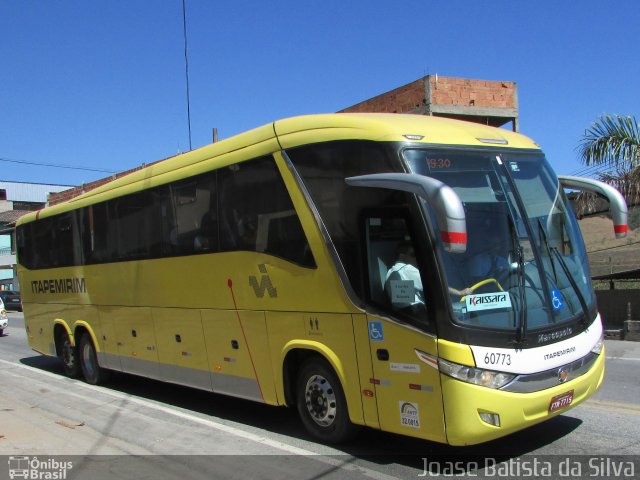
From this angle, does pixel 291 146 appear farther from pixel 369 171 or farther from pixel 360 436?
pixel 360 436

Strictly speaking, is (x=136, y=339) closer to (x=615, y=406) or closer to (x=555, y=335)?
(x=555, y=335)

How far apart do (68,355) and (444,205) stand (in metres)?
9.52

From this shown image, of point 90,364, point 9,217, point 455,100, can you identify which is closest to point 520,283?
point 90,364

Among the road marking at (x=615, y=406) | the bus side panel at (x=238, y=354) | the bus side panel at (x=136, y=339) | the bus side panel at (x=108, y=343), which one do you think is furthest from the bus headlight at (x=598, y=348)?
the bus side panel at (x=108, y=343)

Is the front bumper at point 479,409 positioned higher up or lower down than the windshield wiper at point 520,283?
lower down

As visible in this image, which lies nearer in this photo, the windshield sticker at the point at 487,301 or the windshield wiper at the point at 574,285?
the windshield sticker at the point at 487,301

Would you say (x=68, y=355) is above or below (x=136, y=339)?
below

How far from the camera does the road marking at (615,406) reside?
671 cm

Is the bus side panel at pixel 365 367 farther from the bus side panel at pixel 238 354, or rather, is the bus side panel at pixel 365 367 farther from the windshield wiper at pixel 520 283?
the bus side panel at pixel 238 354

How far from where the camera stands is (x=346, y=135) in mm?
5527

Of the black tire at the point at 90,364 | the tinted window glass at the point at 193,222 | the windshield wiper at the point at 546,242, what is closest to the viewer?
the windshield wiper at the point at 546,242

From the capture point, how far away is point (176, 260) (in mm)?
7863

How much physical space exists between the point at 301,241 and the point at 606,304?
497 inches

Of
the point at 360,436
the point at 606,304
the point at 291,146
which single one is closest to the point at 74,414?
the point at 360,436
